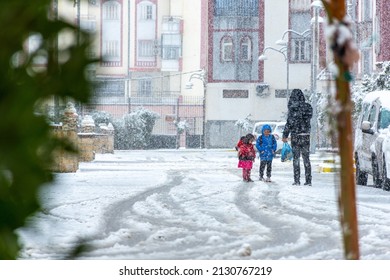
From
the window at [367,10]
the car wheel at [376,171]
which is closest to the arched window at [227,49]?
the window at [367,10]

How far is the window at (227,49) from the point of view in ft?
79.3

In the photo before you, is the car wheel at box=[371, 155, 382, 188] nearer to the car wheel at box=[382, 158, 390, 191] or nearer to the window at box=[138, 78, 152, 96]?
the car wheel at box=[382, 158, 390, 191]

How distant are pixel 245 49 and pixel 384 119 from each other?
48.7ft

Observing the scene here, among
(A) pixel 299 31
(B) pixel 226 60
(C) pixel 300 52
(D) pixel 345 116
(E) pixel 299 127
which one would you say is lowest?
(E) pixel 299 127

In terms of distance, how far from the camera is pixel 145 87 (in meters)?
28.8

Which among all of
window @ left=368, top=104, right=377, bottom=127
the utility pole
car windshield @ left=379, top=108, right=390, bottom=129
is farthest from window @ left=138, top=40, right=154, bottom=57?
the utility pole

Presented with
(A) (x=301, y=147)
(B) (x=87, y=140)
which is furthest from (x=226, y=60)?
(A) (x=301, y=147)

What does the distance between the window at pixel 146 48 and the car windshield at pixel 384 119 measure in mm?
19519

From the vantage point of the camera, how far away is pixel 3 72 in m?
0.62

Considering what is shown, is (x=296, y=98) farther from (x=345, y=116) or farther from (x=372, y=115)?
(x=345, y=116)

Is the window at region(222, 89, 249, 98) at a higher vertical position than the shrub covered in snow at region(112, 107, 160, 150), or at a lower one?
higher

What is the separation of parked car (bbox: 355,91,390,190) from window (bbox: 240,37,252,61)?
13179 mm

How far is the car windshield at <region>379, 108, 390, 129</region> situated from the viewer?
1004 centimetres

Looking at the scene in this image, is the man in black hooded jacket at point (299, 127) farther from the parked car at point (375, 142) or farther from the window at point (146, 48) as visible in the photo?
the window at point (146, 48)
